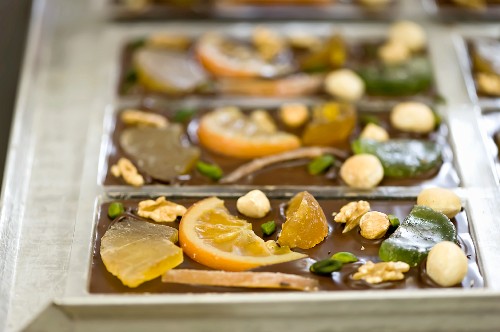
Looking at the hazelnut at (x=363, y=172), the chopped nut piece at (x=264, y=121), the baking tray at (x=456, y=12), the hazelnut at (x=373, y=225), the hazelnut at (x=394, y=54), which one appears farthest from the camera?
the baking tray at (x=456, y=12)

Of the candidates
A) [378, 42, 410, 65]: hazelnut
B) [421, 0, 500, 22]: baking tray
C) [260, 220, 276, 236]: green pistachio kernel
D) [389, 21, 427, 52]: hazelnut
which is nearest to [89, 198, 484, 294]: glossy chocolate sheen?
[260, 220, 276, 236]: green pistachio kernel

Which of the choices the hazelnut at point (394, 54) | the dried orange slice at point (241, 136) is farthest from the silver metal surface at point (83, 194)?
the dried orange slice at point (241, 136)

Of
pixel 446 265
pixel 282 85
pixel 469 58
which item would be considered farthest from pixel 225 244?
pixel 469 58

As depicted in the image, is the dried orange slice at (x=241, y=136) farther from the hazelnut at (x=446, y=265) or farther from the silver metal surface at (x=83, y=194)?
the hazelnut at (x=446, y=265)

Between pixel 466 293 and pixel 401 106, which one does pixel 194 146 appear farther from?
pixel 466 293

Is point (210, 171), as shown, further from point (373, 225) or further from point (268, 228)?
point (373, 225)

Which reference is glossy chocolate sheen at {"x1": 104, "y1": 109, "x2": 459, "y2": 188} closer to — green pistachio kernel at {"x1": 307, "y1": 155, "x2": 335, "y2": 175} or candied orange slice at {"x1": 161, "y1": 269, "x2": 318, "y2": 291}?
green pistachio kernel at {"x1": 307, "y1": 155, "x2": 335, "y2": 175}
